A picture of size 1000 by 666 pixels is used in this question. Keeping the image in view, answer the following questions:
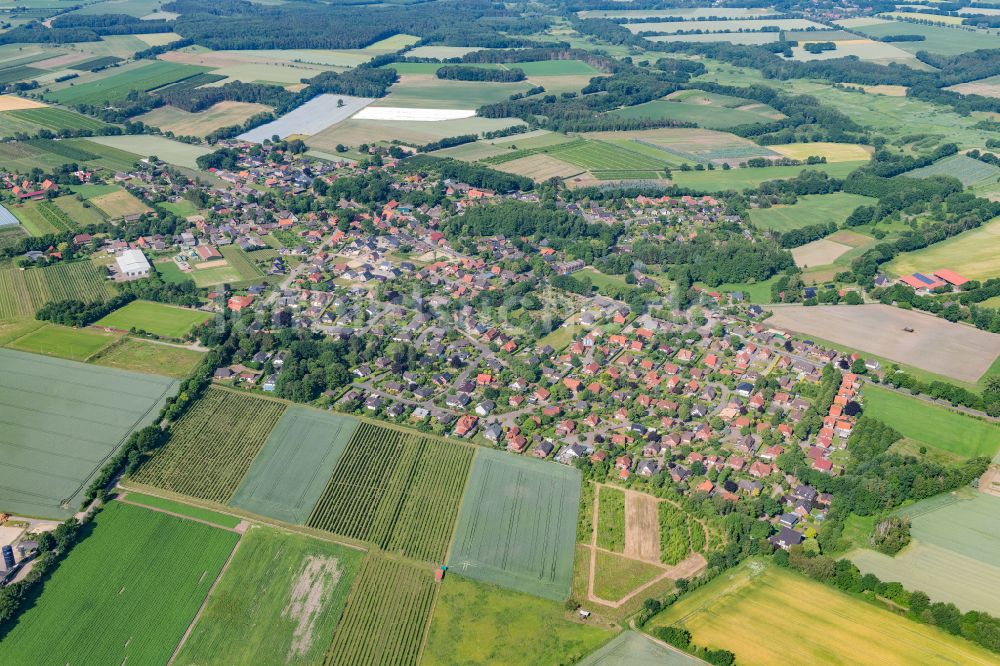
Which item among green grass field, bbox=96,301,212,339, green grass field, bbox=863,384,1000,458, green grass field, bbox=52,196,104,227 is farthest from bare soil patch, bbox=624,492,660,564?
green grass field, bbox=52,196,104,227

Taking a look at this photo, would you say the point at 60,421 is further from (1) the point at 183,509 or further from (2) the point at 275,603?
(2) the point at 275,603

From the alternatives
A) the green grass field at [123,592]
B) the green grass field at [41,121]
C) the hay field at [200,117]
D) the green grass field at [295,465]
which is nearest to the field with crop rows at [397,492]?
the green grass field at [295,465]

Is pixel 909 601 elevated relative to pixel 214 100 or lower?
lower

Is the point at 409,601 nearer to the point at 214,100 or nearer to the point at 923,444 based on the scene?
the point at 923,444

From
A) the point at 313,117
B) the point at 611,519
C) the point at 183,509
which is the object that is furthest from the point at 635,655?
the point at 313,117

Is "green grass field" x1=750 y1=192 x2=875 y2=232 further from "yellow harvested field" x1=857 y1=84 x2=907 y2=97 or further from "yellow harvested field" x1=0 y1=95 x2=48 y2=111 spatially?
"yellow harvested field" x1=0 y1=95 x2=48 y2=111

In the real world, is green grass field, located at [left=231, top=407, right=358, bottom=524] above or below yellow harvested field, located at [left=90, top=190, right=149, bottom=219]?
below

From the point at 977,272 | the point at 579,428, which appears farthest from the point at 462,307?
the point at 977,272
